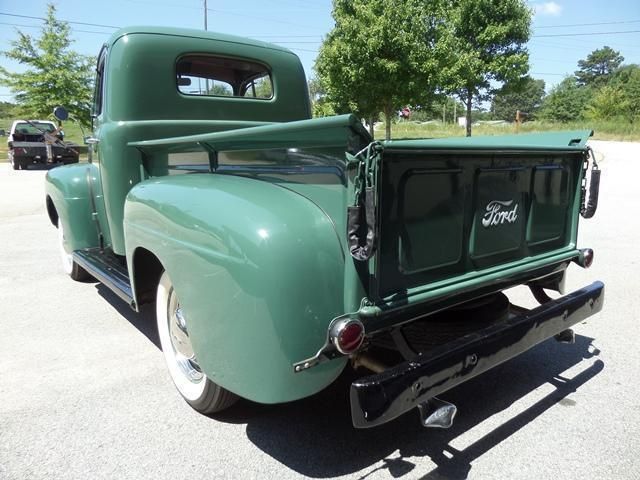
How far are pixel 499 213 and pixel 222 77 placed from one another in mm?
2652

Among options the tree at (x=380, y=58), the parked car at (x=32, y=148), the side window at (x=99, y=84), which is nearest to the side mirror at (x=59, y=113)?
the side window at (x=99, y=84)

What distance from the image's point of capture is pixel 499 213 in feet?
7.98

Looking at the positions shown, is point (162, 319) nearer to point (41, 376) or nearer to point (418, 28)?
point (41, 376)

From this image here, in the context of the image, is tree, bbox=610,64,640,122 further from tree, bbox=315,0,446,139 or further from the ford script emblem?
the ford script emblem

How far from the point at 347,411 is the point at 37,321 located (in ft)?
9.05

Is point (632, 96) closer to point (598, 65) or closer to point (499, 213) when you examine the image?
point (598, 65)

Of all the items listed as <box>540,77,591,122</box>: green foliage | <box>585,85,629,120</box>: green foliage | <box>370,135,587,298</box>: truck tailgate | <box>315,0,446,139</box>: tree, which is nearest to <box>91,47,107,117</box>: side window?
<box>370,135,587,298</box>: truck tailgate

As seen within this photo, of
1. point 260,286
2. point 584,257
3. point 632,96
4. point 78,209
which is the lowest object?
point 584,257

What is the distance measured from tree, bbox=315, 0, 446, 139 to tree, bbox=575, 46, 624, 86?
90.0 m

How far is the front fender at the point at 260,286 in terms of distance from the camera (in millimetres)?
1766

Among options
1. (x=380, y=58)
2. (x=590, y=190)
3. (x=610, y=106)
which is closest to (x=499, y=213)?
(x=590, y=190)

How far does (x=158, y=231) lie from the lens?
247 centimetres

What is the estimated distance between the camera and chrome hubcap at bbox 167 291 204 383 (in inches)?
→ 106

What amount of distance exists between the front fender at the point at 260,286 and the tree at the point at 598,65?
10608cm
